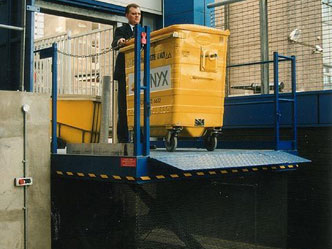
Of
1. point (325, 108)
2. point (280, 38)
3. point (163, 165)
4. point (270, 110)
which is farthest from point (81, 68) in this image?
point (163, 165)

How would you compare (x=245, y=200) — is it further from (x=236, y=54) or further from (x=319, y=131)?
(x=236, y=54)

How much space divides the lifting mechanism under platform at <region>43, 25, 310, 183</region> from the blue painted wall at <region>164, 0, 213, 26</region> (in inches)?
147

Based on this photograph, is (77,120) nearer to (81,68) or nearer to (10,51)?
(10,51)

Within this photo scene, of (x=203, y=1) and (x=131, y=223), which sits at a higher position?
(x=203, y=1)

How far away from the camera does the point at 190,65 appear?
17.3ft

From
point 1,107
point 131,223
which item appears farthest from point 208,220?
point 1,107

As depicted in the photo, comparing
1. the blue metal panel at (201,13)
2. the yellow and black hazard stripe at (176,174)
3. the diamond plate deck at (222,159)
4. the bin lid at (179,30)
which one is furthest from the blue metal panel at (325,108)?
the blue metal panel at (201,13)

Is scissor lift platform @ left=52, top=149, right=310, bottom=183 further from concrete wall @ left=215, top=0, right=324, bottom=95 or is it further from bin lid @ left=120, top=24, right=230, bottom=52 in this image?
concrete wall @ left=215, top=0, right=324, bottom=95

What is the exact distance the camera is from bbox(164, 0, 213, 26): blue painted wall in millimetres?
8703

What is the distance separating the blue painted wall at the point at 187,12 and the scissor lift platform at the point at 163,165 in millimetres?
3964

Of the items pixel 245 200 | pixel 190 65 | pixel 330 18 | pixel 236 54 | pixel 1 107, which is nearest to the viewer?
pixel 1 107

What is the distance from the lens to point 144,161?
14.2ft

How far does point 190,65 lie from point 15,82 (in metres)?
2.62

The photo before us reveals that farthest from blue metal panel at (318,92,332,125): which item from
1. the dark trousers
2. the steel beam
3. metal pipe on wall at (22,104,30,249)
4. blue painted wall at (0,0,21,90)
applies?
blue painted wall at (0,0,21,90)
